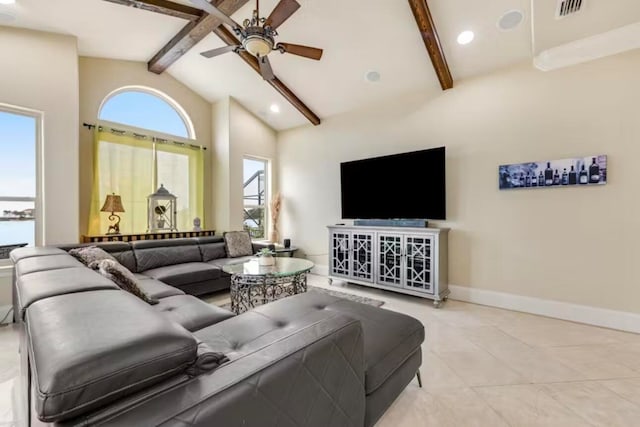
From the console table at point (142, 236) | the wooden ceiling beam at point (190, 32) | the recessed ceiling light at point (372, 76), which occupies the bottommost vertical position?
the console table at point (142, 236)

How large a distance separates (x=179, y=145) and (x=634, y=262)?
231 inches

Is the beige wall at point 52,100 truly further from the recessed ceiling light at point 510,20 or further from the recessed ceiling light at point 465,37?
the recessed ceiling light at point 510,20

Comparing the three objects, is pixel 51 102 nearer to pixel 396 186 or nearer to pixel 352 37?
pixel 352 37

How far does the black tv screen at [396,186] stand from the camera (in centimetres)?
373

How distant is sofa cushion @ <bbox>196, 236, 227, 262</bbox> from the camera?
13.8ft

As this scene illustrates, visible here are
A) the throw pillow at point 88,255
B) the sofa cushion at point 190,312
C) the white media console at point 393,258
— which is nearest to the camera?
the sofa cushion at point 190,312

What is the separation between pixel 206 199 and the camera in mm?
5047

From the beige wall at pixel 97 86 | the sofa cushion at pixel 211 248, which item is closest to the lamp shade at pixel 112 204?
the beige wall at pixel 97 86

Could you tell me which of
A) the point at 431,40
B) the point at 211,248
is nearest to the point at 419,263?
the point at 431,40

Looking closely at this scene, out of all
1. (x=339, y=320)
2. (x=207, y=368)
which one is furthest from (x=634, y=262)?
(x=207, y=368)

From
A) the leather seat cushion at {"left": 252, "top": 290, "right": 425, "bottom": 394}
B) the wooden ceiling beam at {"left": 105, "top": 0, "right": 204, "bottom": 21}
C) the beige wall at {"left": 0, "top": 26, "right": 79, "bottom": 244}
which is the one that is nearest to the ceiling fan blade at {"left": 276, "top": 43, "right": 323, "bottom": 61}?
the wooden ceiling beam at {"left": 105, "top": 0, "right": 204, "bottom": 21}

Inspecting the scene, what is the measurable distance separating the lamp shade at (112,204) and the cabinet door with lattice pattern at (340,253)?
2.95 meters

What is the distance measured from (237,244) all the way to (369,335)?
3.30 meters

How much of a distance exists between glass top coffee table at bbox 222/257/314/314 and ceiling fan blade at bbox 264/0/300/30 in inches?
88.0
